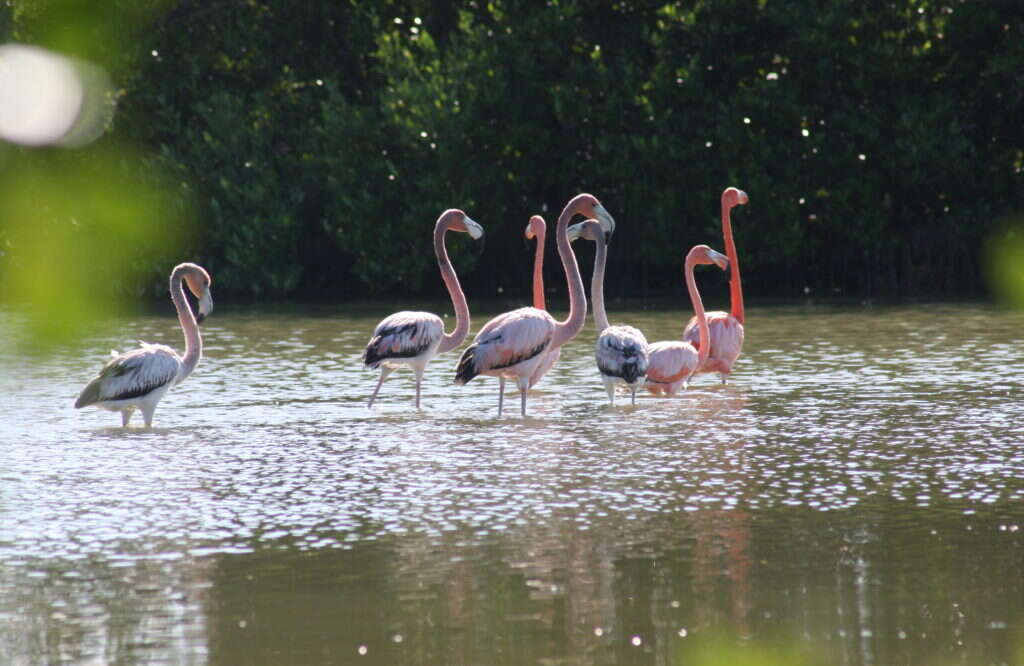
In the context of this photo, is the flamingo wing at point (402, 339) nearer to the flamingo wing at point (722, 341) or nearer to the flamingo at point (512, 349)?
the flamingo at point (512, 349)

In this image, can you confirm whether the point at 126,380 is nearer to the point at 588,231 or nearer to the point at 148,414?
the point at 148,414

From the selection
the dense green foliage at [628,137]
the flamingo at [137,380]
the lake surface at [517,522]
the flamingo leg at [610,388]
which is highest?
the dense green foliage at [628,137]

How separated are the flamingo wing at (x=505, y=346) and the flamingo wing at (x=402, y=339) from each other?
0.32 meters

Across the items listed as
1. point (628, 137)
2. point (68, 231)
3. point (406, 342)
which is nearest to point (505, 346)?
point (406, 342)

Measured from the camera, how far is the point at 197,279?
29.1ft

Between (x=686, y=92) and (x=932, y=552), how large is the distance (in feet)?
52.1

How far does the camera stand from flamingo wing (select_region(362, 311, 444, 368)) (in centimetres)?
998

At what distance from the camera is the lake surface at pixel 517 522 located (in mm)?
4434

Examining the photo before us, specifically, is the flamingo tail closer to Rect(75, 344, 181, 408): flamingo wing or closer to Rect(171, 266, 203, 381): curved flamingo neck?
Rect(171, 266, 203, 381): curved flamingo neck

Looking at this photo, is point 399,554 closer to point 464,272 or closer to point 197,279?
point 197,279

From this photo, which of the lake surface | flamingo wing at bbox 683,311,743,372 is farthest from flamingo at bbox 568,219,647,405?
flamingo wing at bbox 683,311,743,372

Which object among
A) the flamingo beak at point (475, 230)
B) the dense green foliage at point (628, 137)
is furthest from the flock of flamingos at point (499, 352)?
the dense green foliage at point (628, 137)

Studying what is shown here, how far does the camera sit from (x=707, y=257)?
37.0ft

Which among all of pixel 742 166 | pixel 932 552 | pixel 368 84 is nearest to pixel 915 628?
pixel 932 552
